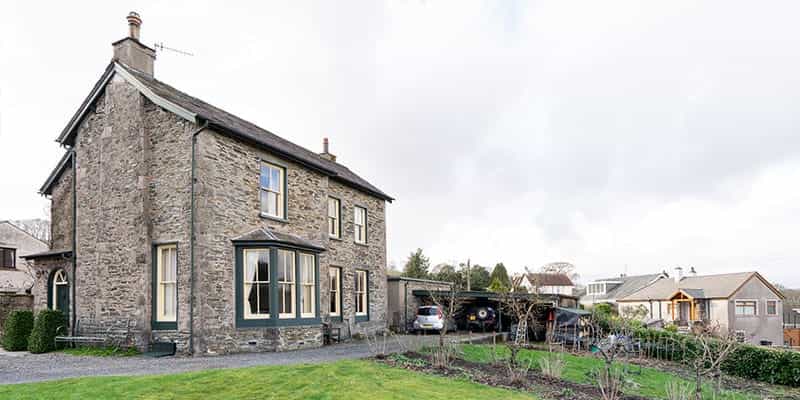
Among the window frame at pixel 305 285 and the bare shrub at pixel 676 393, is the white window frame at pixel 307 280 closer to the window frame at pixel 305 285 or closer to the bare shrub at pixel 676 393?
the window frame at pixel 305 285

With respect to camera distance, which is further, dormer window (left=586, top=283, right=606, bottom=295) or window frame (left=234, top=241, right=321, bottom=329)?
dormer window (left=586, top=283, right=606, bottom=295)

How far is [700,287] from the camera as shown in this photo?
48.8m

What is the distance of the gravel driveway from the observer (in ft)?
40.0

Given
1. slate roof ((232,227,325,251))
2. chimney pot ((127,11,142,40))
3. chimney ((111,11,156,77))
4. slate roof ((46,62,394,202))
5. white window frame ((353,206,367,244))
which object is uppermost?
chimney pot ((127,11,142,40))

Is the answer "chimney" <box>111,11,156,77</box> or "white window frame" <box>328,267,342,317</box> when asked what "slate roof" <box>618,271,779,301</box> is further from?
"chimney" <box>111,11,156,77</box>

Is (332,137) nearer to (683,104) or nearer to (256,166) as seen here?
(256,166)

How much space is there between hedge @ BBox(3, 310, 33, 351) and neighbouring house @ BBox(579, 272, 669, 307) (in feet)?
169

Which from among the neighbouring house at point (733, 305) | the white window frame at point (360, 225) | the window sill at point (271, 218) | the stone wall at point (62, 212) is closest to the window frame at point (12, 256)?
the stone wall at point (62, 212)

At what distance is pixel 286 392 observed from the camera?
966cm

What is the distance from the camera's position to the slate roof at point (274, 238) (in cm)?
A: 1734

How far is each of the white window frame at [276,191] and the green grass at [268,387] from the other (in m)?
7.86

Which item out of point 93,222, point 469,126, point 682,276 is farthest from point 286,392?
point 682,276

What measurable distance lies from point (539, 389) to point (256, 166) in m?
11.4

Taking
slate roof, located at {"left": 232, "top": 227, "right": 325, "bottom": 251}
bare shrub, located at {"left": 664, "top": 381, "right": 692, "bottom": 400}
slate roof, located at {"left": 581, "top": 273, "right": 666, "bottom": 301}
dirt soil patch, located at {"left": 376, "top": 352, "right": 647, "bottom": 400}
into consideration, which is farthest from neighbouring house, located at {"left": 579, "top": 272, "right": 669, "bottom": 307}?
bare shrub, located at {"left": 664, "top": 381, "right": 692, "bottom": 400}
